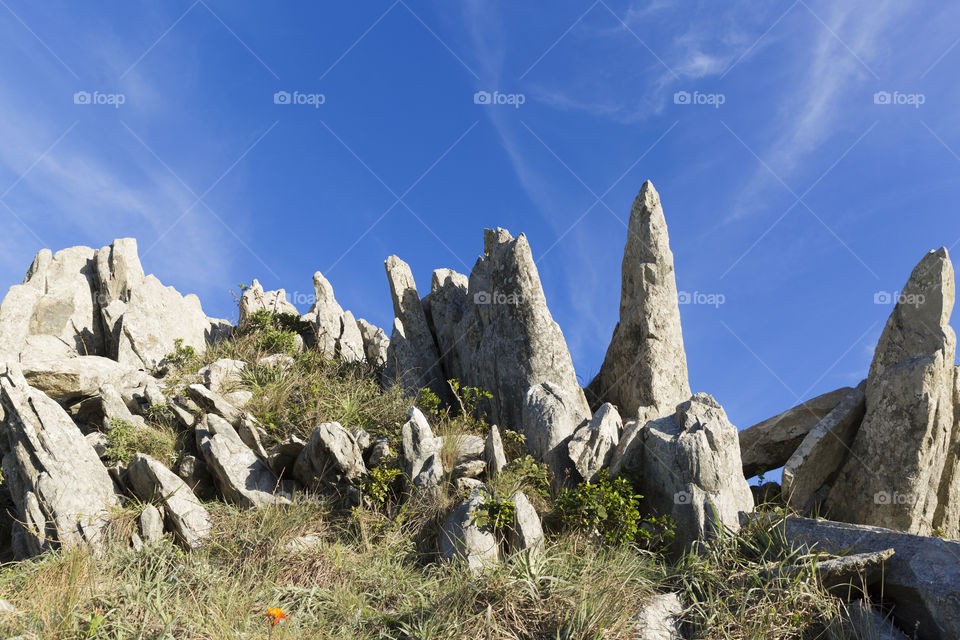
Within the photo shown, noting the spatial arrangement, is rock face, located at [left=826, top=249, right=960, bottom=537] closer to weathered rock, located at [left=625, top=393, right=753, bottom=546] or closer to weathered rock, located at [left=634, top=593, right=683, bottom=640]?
weathered rock, located at [left=625, top=393, right=753, bottom=546]

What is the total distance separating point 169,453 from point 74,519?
1783 mm

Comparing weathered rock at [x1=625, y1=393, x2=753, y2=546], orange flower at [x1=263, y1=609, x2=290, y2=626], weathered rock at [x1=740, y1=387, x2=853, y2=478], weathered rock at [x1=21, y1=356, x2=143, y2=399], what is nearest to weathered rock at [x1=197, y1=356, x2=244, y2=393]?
weathered rock at [x1=21, y1=356, x2=143, y2=399]

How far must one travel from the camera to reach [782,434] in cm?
1252

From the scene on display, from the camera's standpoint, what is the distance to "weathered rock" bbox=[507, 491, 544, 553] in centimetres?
834

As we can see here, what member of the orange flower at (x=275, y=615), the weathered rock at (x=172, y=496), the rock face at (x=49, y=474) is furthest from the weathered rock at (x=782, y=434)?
the rock face at (x=49, y=474)

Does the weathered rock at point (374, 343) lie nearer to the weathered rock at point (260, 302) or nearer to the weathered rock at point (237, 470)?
the weathered rock at point (260, 302)

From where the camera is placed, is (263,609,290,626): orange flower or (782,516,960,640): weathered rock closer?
(263,609,290,626): orange flower

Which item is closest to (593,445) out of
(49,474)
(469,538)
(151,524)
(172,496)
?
(469,538)

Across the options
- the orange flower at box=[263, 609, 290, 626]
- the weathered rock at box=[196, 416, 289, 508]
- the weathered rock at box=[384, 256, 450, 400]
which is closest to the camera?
the orange flower at box=[263, 609, 290, 626]

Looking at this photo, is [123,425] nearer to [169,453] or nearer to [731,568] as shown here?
[169,453]

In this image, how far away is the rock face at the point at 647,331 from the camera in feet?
43.1

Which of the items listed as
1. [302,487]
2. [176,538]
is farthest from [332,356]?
[176,538]

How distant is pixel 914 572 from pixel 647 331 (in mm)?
6890

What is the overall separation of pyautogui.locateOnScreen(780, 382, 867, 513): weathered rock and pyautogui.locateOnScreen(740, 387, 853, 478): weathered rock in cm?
93
